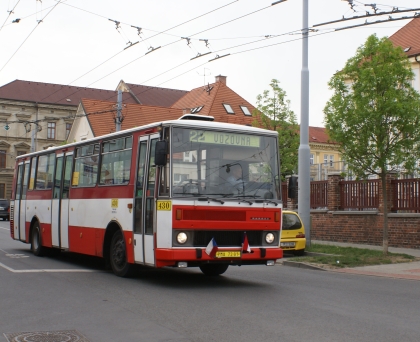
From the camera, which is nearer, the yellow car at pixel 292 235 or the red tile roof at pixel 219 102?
the yellow car at pixel 292 235

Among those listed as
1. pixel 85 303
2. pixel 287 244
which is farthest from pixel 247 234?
pixel 287 244

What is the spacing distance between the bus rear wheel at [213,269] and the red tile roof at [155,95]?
2795 inches

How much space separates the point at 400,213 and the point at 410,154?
13.6ft

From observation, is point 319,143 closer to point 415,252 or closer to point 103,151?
point 415,252

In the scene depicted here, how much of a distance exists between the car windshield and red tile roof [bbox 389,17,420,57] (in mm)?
26804

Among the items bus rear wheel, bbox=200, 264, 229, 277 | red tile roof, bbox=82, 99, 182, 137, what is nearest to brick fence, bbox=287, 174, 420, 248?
bus rear wheel, bbox=200, 264, 229, 277

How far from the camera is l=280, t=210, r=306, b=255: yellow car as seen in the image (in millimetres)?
20094

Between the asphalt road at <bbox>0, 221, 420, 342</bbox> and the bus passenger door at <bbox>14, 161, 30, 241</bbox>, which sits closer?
the asphalt road at <bbox>0, 221, 420, 342</bbox>

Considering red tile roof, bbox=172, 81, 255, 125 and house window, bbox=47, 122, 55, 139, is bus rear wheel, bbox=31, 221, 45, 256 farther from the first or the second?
house window, bbox=47, 122, 55, 139

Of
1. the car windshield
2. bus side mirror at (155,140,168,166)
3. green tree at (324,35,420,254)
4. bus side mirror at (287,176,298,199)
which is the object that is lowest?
the car windshield

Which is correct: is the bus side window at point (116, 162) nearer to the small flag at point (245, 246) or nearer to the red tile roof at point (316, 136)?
the small flag at point (245, 246)

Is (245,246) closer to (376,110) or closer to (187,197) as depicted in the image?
(187,197)

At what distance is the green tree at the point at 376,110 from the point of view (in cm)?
1869

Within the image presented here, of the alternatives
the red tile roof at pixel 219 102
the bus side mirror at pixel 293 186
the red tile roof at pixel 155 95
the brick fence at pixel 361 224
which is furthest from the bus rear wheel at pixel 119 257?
the red tile roof at pixel 155 95
